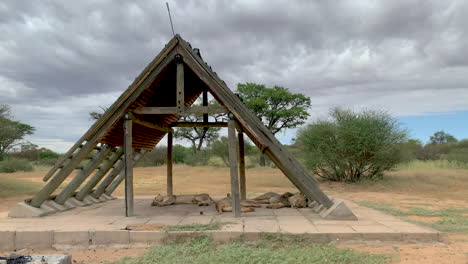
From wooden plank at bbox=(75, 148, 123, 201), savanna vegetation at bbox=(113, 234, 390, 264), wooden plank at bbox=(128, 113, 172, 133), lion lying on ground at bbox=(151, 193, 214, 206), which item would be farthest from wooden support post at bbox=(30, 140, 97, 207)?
savanna vegetation at bbox=(113, 234, 390, 264)

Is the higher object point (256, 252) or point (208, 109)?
point (208, 109)

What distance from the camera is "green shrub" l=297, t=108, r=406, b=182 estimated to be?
1598 cm

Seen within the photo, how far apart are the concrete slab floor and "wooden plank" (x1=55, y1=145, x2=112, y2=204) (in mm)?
339

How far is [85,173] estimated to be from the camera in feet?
24.3

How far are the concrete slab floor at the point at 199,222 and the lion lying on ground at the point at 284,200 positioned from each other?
7.6 inches

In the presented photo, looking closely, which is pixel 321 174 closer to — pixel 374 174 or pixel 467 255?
pixel 374 174

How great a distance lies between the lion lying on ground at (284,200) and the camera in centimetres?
778

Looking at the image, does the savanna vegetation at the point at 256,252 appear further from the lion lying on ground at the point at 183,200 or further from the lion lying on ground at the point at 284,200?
the lion lying on ground at the point at 183,200

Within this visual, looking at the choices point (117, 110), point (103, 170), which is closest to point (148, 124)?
point (117, 110)

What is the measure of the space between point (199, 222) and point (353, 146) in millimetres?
11398

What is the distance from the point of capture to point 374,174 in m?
16.9

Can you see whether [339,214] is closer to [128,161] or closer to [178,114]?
[178,114]

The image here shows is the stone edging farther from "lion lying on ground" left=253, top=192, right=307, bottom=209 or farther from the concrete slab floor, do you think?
"lion lying on ground" left=253, top=192, right=307, bottom=209

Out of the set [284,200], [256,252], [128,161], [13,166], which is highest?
[13,166]
